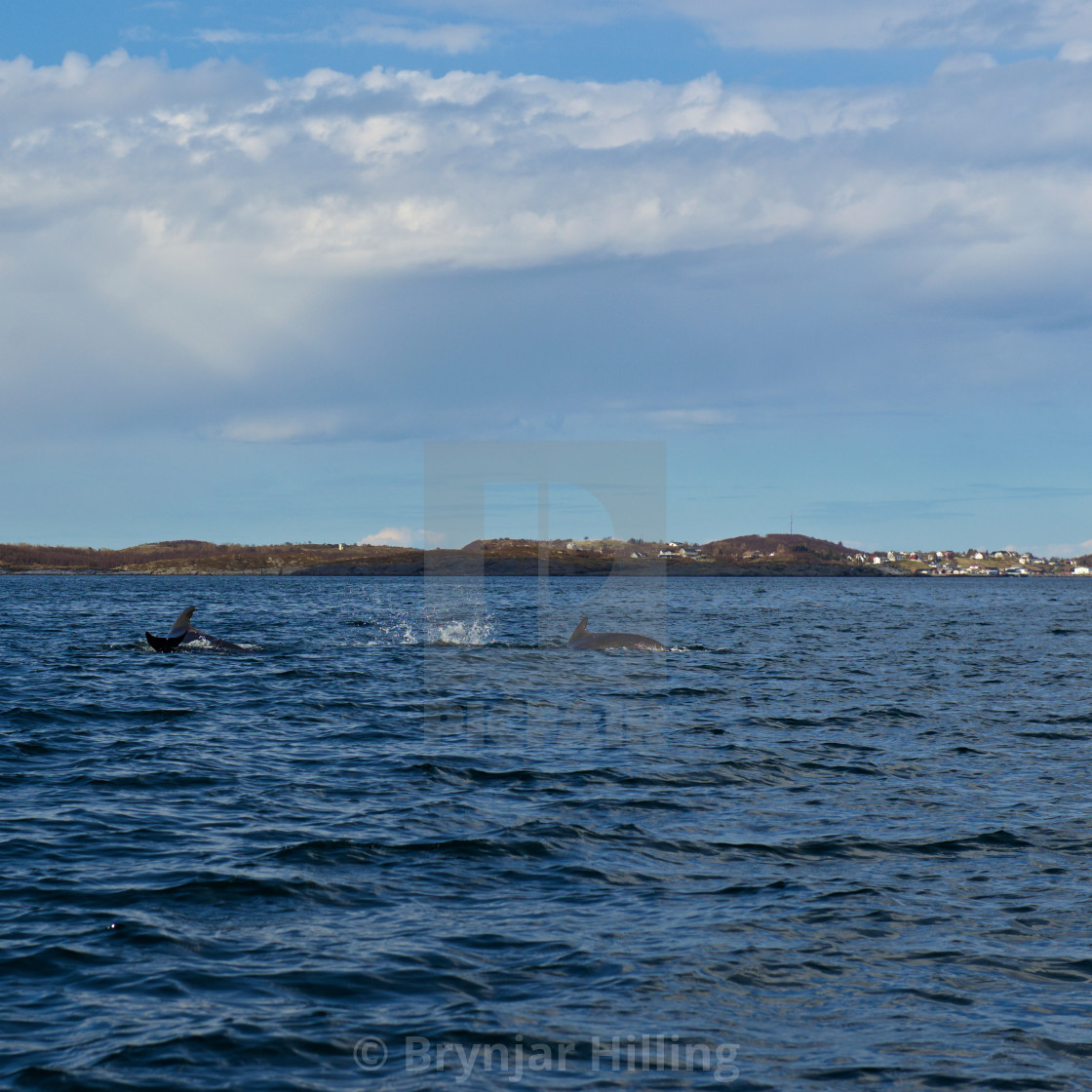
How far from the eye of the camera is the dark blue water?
8.38m

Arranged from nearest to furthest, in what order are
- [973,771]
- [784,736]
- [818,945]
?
1. [818,945]
2. [973,771]
3. [784,736]

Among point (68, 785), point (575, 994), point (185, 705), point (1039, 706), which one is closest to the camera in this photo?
point (575, 994)

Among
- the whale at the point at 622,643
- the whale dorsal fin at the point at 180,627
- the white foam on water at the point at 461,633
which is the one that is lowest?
the white foam on water at the point at 461,633

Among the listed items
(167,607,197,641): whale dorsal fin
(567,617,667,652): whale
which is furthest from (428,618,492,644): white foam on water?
(167,607,197,641): whale dorsal fin

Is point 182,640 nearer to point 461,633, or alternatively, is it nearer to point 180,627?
point 180,627

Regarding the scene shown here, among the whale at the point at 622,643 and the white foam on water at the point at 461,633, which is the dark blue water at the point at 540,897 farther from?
the white foam on water at the point at 461,633

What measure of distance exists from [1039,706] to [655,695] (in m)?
10.6

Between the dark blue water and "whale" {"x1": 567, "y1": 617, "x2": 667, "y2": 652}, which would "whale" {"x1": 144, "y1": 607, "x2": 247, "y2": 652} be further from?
"whale" {"x1": 567, "y1": 617, "x2": 667, "y2": 652}

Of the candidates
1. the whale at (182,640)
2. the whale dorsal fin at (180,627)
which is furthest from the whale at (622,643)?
the whale dorsal fin at (180,627)

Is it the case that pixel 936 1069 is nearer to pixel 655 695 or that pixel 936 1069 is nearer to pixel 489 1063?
pixel 489 1063

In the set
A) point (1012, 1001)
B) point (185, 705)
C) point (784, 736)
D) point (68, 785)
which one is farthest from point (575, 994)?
point (185, 705)

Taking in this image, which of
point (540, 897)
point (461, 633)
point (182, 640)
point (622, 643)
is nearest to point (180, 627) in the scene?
point (182, 640)

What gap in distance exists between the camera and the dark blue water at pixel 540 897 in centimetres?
838

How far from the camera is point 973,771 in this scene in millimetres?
19438
